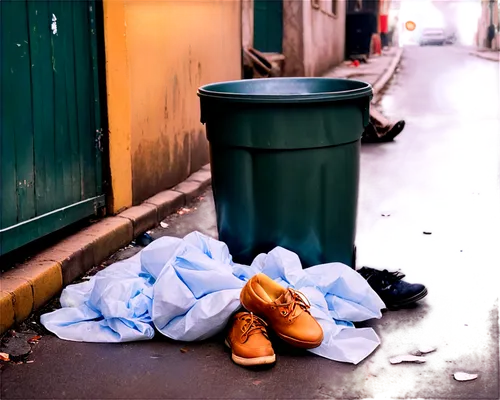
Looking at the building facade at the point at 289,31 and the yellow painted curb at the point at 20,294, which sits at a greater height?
the building facade at the point at 289,31

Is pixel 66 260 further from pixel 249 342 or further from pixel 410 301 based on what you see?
pixel 410 301

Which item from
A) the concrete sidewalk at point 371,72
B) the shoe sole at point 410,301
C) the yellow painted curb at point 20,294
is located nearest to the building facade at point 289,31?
the concrete sidewalk at point 371,72

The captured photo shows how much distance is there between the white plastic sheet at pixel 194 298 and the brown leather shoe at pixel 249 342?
10cm

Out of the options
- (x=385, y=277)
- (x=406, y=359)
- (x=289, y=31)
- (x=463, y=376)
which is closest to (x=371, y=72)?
(x=289, y=31)

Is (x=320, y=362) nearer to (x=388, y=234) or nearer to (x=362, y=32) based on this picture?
(x=388, y=234)

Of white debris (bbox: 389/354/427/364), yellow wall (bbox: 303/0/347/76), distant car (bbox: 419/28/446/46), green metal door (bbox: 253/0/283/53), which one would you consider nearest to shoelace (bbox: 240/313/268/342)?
white debris (bbox: 389/354/427/364)

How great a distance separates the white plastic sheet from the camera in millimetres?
3129

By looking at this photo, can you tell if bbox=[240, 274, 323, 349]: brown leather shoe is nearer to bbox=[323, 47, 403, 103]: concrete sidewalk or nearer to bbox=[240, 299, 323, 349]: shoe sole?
bbox=[240, 299, 323, 349]: shoe sole

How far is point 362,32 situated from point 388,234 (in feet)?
58.5

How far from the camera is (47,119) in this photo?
3852 mm

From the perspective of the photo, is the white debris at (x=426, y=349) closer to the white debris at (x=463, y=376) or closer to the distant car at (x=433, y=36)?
the white debris at (x=463, y=376)

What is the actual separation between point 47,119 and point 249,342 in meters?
1.78

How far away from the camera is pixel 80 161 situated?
14.0 feet

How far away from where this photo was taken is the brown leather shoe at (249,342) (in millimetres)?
2904
